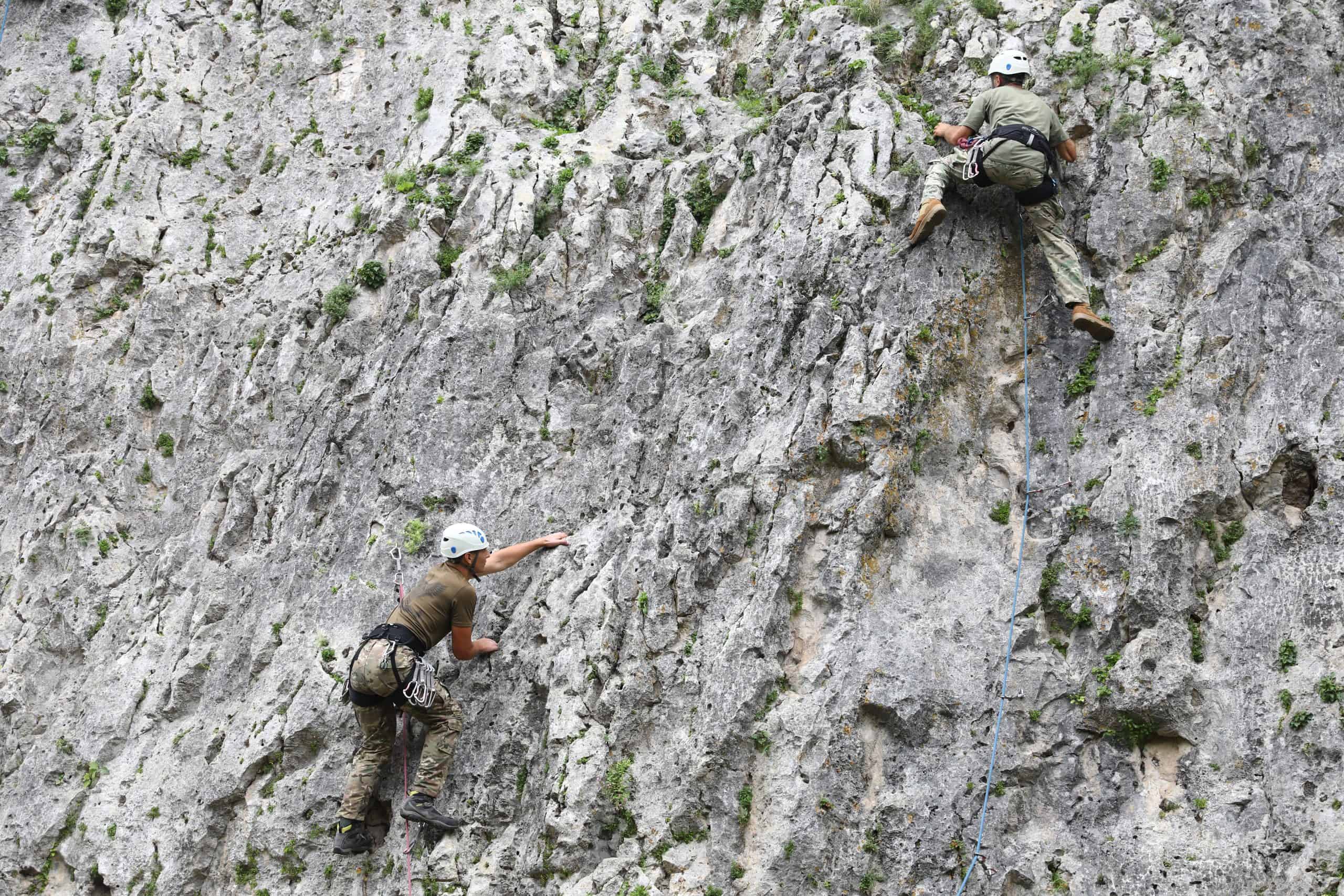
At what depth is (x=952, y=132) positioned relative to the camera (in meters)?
12.3

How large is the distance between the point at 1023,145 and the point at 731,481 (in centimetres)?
465

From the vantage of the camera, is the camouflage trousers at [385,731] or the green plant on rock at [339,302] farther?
the green plant on rock at [339,302]

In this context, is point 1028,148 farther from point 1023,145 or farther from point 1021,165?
point 1021,165

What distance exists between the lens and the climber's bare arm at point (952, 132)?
1220 centimetres

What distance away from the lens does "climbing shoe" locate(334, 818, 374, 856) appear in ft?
35.1

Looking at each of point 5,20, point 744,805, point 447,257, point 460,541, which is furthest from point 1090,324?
point 5,20

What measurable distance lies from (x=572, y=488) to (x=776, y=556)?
279 cm

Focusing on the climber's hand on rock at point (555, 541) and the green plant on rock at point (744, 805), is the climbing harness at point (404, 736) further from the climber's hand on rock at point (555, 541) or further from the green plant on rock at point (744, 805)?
the green plant on rock at point (744, 805)

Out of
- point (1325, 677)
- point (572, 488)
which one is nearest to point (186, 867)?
point (572, 488)

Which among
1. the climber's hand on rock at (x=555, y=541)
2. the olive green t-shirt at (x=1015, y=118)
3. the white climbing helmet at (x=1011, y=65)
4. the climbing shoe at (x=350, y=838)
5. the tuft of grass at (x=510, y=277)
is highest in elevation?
the white climbing helmet at (x=1011, y=65)

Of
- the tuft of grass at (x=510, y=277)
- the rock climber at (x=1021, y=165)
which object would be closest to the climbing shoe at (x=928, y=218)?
the rock climber at (x=1021, y=165)

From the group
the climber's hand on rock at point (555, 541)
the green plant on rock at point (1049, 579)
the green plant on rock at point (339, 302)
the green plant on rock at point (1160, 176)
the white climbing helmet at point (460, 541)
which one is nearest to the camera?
the green plant on rock at point (1049, 579)

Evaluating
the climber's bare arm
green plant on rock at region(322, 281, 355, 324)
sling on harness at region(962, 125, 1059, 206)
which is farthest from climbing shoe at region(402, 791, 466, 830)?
the climber's bare arm

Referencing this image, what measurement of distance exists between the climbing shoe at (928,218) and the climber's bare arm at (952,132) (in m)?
1.07
